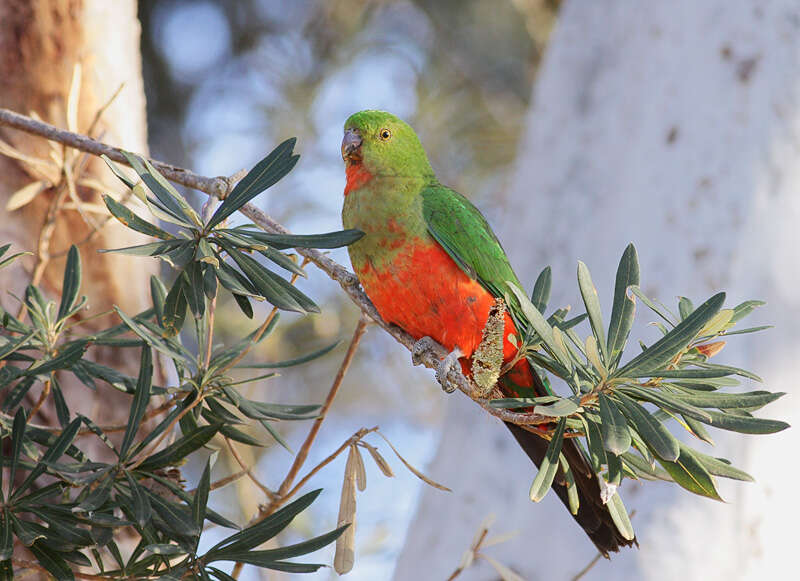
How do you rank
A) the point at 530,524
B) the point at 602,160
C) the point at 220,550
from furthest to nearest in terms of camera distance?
the point at 602,160, the point at 530,524, the point at 220,550

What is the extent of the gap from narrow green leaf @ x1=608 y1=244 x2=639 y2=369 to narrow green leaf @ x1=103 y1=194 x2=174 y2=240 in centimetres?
69

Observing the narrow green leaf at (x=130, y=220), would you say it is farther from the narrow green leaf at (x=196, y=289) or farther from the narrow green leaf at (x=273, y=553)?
the narrow green leaf at (x=273, y=553)

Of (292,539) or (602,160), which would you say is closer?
(602,160)

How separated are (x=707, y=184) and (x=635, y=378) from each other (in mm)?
1814

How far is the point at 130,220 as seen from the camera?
1.11 metres

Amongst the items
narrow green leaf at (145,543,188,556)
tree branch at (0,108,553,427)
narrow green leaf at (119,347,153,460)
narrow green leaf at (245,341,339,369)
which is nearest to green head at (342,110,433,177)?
tree branch at (0,108,553,427)

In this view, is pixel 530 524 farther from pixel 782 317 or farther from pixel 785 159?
pixel 785 159

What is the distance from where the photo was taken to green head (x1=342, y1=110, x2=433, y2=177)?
179 centimetres

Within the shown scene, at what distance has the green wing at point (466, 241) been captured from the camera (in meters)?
1.70

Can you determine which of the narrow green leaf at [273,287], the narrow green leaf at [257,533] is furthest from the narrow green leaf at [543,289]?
the narrow green leaf at [257,533]

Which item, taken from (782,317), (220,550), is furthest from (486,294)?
(782,317)

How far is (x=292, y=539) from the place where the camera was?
14.9ft

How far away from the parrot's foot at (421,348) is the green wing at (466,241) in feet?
0.58

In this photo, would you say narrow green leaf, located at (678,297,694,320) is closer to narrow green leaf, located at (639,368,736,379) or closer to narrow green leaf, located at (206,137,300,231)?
narrow green leaf, located at (639,368,736,379)
